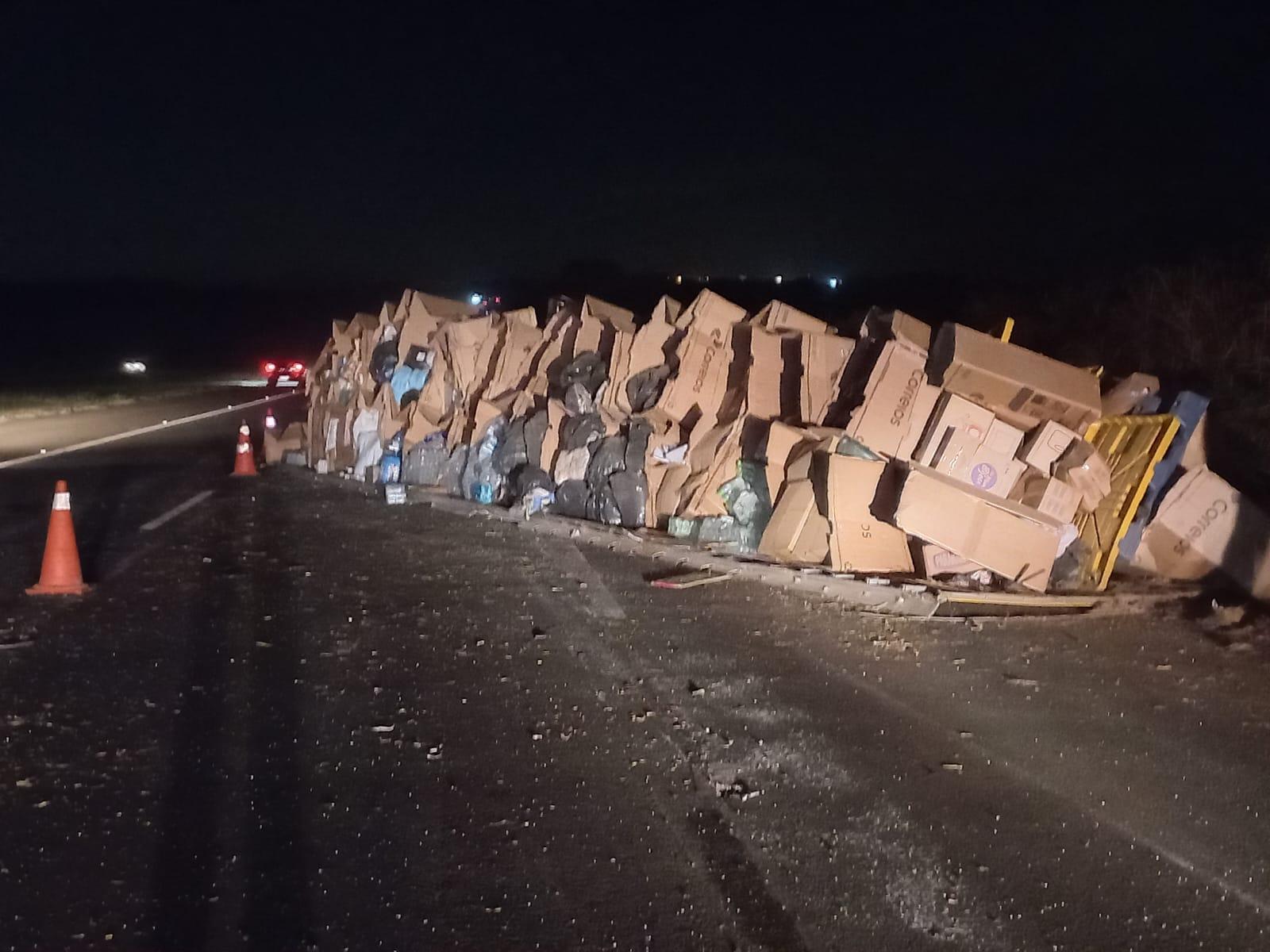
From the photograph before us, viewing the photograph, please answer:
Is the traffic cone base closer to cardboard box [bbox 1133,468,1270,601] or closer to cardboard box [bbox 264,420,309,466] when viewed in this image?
cardboard box [bbox 264,420,309,466]

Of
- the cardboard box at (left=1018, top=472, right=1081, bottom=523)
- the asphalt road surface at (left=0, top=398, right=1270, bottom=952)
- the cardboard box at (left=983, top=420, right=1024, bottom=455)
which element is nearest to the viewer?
the asphalt road surface at (left=0, top=398, right=1270, bottom=952)

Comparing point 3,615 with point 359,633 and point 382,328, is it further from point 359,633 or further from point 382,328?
point 382,328

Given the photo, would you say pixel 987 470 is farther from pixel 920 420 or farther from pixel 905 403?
pixel 905 403

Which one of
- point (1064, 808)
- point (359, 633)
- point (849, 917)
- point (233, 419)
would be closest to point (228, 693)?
point (359, 633)

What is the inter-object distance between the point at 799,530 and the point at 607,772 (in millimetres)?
4153

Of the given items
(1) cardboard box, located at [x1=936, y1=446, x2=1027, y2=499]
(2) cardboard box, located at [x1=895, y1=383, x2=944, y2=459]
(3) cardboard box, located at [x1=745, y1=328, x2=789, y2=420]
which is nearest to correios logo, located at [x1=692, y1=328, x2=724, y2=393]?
(3) cardboard box, located at [x1=745, y1=328, x2=789, y2=420]

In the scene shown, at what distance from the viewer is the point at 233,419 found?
2409cm

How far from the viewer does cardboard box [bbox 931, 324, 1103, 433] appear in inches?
327

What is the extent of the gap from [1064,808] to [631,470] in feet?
20.3

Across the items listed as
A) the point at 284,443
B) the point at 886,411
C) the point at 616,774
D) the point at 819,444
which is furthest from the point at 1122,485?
the point at 284,443

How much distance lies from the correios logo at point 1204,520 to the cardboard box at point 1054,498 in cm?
83

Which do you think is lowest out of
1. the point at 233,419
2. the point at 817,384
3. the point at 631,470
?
the point at 233,419

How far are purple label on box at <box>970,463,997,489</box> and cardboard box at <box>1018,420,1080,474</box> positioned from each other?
0.27 metres

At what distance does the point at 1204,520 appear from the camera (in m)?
8.26
